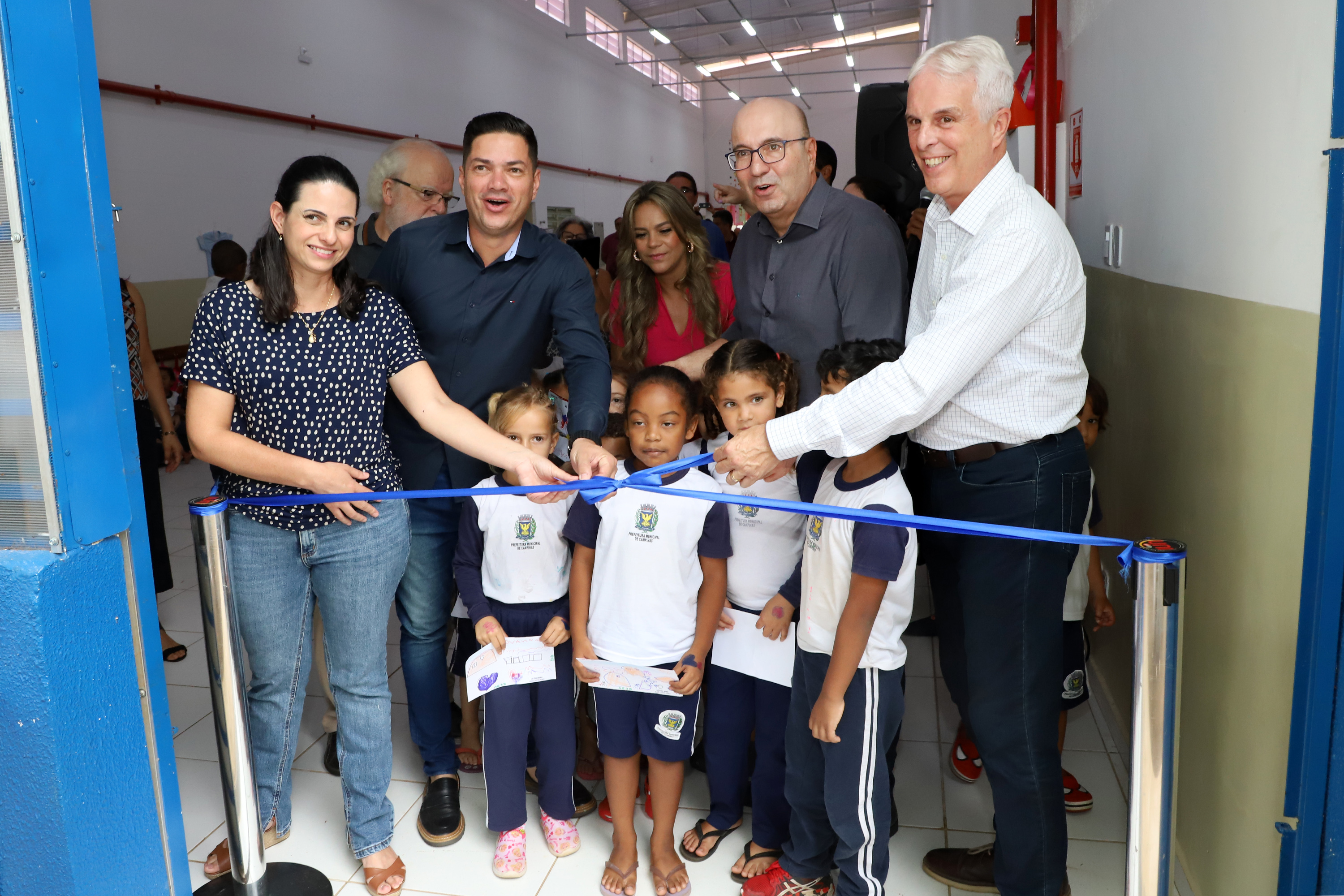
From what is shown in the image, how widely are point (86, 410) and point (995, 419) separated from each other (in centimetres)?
164

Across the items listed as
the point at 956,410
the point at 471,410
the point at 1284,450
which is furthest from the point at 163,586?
the point at 1284,450

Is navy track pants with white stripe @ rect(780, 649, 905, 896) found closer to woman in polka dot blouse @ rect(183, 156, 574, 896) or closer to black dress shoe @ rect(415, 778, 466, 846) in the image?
woman in polka dot blouse @ rect(183, 156, 574, 896)

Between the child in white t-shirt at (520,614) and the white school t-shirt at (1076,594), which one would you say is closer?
the child in white t-shirt at (520,614)

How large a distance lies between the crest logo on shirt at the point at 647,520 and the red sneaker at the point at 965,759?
47.2 inches

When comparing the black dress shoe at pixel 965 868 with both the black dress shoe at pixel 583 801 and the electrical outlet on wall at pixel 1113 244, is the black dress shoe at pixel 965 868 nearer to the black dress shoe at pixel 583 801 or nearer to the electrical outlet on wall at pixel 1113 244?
the black dress shoe at pixel 583 801

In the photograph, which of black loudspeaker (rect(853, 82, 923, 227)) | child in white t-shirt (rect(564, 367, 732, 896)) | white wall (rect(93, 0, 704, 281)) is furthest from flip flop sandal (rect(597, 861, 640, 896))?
white wall (rect(93, 0, 704, 281))

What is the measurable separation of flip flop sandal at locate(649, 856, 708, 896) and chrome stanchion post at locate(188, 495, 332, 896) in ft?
2.88

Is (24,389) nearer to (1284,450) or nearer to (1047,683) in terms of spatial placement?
(1047,683)

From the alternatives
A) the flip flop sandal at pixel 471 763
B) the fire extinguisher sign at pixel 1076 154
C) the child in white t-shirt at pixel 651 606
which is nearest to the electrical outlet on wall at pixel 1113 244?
the fire extinguisher sign at pixel 1076 154

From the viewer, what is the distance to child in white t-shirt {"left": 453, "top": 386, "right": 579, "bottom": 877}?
2342mm

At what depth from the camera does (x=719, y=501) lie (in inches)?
77.7

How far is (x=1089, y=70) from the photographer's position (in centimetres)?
316

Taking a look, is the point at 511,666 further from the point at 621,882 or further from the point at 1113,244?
the point at 1113,244

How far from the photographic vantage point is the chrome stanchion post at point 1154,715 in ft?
4.88
